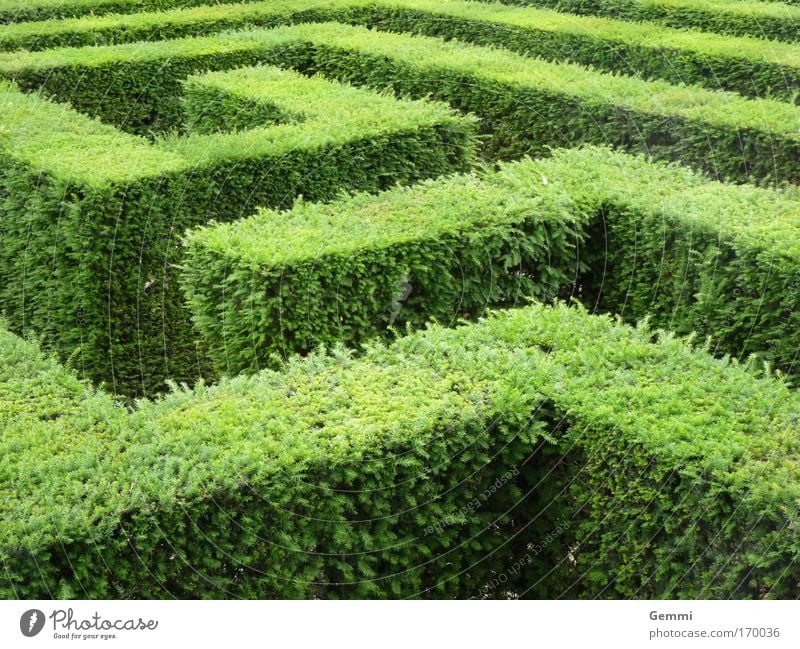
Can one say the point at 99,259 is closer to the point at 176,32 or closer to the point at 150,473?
the point at 150,473

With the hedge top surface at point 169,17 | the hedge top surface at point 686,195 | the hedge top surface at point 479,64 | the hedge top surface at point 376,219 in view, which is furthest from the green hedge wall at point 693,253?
the hedge top surface at point 169,17

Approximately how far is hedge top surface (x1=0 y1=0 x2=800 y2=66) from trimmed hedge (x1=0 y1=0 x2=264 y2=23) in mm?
679

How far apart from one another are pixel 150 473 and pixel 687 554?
322 cm

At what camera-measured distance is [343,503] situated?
6320mm

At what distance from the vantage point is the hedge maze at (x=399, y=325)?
20.0ft

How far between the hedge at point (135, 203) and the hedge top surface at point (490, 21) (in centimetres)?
612

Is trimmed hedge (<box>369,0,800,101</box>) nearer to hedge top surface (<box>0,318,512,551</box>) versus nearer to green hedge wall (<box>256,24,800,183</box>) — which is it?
green hedge wall (<box>256,24,800,183</box>)

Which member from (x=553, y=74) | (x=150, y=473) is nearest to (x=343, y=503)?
(x=150, y=473)

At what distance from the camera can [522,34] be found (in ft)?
59.9

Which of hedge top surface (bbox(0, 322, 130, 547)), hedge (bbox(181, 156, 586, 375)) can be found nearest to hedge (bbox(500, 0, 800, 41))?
hedge (bbox(181, 156, 586, 375))

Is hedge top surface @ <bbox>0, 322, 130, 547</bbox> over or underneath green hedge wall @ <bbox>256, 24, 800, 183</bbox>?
underneath

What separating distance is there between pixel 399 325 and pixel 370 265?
2.20 ft

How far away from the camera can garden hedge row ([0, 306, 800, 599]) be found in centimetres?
581

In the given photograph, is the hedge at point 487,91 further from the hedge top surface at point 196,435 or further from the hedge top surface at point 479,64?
the hedge top surface at point 196,435
